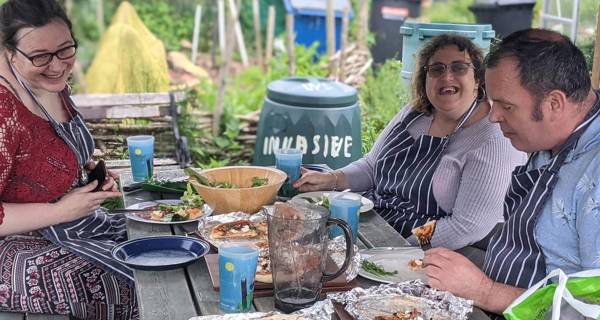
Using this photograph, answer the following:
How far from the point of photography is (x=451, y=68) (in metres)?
2.91

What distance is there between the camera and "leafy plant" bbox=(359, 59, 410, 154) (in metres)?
4.20

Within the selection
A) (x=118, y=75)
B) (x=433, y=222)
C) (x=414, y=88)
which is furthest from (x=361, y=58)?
(x=433, y=222)

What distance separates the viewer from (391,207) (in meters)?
2.97

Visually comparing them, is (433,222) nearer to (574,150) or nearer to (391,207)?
(391,207)

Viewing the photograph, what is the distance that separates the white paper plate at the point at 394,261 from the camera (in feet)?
6.57

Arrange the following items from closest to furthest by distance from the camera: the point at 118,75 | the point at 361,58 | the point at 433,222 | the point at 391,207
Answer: the point at 433,222, the point at 391,207, the point at 118,75, the point at 361,58

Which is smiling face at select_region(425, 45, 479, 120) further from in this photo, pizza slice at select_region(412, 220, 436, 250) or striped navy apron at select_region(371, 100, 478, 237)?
pizza slice at select_region(412, 220, 436, 250)

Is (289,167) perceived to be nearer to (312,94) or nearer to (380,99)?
(312,94)

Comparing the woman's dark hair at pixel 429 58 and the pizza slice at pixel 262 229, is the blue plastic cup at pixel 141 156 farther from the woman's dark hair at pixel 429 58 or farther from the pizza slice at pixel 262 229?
the woman's dark hair at pixel 429 58

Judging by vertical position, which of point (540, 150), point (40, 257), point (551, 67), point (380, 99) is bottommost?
point (380, 99)

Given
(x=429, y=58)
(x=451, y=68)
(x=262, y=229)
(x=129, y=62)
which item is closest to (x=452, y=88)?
(x=451, y=68)

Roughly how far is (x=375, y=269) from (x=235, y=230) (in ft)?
1.57

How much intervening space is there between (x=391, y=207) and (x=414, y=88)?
0.58 metres

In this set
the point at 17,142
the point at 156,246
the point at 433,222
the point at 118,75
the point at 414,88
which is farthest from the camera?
the point at 118,75
